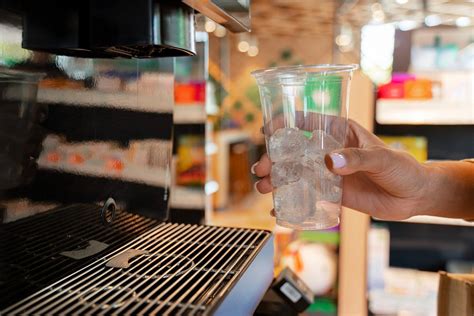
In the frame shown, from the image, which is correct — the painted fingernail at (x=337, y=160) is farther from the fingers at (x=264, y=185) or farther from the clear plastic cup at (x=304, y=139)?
the fingers at (x=264, y=185)

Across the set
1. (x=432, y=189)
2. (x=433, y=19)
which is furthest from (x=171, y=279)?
(x=433, y=19)

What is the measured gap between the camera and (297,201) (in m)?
0.89

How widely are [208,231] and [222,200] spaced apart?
575 centimetres

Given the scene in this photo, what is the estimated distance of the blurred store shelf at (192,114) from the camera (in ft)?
6.06

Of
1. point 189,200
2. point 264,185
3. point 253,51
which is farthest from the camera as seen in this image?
point 253,51

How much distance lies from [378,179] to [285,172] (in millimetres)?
277

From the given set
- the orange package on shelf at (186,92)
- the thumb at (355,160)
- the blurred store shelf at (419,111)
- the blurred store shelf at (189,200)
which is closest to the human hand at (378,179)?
the thumb at (355,160)

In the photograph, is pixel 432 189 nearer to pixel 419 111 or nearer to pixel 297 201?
pixel 297 201

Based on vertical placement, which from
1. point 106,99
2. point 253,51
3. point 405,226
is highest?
point 253,51

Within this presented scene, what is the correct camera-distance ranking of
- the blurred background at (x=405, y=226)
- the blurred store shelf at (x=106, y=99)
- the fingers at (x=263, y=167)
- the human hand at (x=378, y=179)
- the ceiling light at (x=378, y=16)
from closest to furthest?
the blurred store shelf at (x=106, y=99)
the human hand at (x=378, y=179)
the fingers at (x=263, y=167)
the blurred background at (x=405, y=226)
the ceiling light at (x=378, y=16)

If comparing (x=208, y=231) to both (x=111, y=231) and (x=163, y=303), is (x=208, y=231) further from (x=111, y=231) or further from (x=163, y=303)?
(x=163, y=303)

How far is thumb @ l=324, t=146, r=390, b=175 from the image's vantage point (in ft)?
2.74

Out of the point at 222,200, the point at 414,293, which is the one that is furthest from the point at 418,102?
the point at 222,200

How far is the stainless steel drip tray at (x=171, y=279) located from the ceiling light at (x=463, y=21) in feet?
20.7
